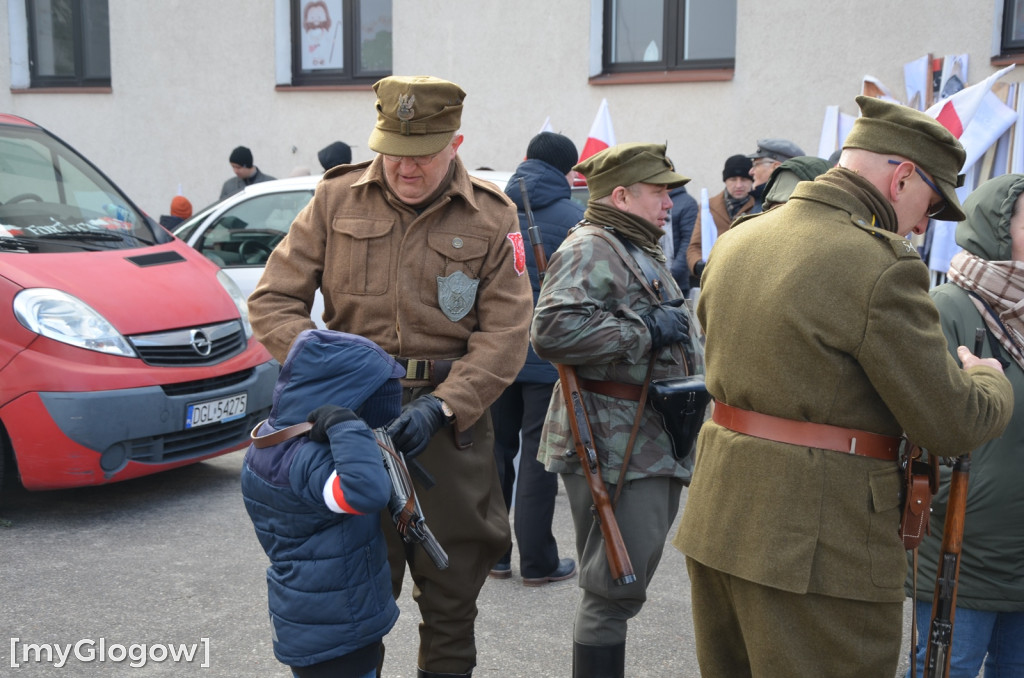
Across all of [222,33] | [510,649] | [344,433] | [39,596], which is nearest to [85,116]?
[222,33]

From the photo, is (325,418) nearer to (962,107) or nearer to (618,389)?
(618,389)

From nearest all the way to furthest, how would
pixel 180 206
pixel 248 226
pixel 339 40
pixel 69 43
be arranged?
pixel 248 226, pixel 180 206, pixel 339 40, pixel 69 43

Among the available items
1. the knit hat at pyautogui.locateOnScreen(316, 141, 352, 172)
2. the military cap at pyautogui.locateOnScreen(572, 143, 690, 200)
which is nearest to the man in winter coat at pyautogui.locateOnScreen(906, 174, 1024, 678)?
the military cap at pyautogui.locateOnScreen(572, 143, 690, 200)

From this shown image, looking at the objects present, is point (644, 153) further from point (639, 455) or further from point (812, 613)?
point (812, 613)

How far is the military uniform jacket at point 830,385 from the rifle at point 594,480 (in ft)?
2.61

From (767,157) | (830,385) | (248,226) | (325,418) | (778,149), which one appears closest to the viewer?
(830,385)

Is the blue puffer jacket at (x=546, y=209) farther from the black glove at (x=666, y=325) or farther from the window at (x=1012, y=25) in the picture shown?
the window at (x=1012, y=25)

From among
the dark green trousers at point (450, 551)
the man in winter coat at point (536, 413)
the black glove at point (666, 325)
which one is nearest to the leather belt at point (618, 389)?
the black glove at point (666, 325)

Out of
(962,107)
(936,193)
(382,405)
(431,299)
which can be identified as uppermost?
(962,107)

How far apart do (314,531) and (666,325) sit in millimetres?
1298

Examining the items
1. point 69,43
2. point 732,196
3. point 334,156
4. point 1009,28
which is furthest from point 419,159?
point 69,43

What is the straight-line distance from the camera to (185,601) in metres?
4.32

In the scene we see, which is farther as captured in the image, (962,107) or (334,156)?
(334,156)

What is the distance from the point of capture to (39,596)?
4320 mm
